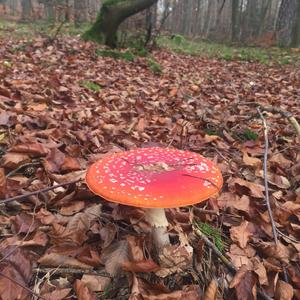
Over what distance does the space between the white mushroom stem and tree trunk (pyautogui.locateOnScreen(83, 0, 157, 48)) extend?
28.9ft

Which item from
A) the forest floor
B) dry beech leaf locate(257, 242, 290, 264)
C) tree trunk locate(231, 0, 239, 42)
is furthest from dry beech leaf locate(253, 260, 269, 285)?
tree trunk locate(231, 0, 239, 42)

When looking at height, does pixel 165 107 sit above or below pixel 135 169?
below

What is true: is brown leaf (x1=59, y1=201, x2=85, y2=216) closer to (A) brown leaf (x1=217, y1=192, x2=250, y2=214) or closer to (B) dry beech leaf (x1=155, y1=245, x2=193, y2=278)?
(B) dry beech leaf (x1=155, y1=245, x2=193, y2=278)

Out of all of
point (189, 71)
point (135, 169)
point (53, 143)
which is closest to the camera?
point (135, 169)

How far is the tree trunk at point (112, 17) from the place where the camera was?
9806mm

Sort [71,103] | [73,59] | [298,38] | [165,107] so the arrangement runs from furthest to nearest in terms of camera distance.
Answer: [298,38]
[73,59]
[165,107]
[71,103]

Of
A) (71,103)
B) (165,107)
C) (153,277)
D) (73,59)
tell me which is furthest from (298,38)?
(153,277)

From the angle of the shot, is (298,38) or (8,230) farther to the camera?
(298,38)

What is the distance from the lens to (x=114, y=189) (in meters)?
1.68

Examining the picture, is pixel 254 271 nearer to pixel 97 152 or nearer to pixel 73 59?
pixel 97 152

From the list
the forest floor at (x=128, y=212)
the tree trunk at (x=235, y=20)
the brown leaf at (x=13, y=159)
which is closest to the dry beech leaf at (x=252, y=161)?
the forest floor at (x=128, y=212)

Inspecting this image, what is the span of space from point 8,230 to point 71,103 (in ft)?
8.42

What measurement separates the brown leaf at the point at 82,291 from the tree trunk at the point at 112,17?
359 inches

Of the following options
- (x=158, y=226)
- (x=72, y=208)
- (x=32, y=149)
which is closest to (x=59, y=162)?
(x=32, y=149)
